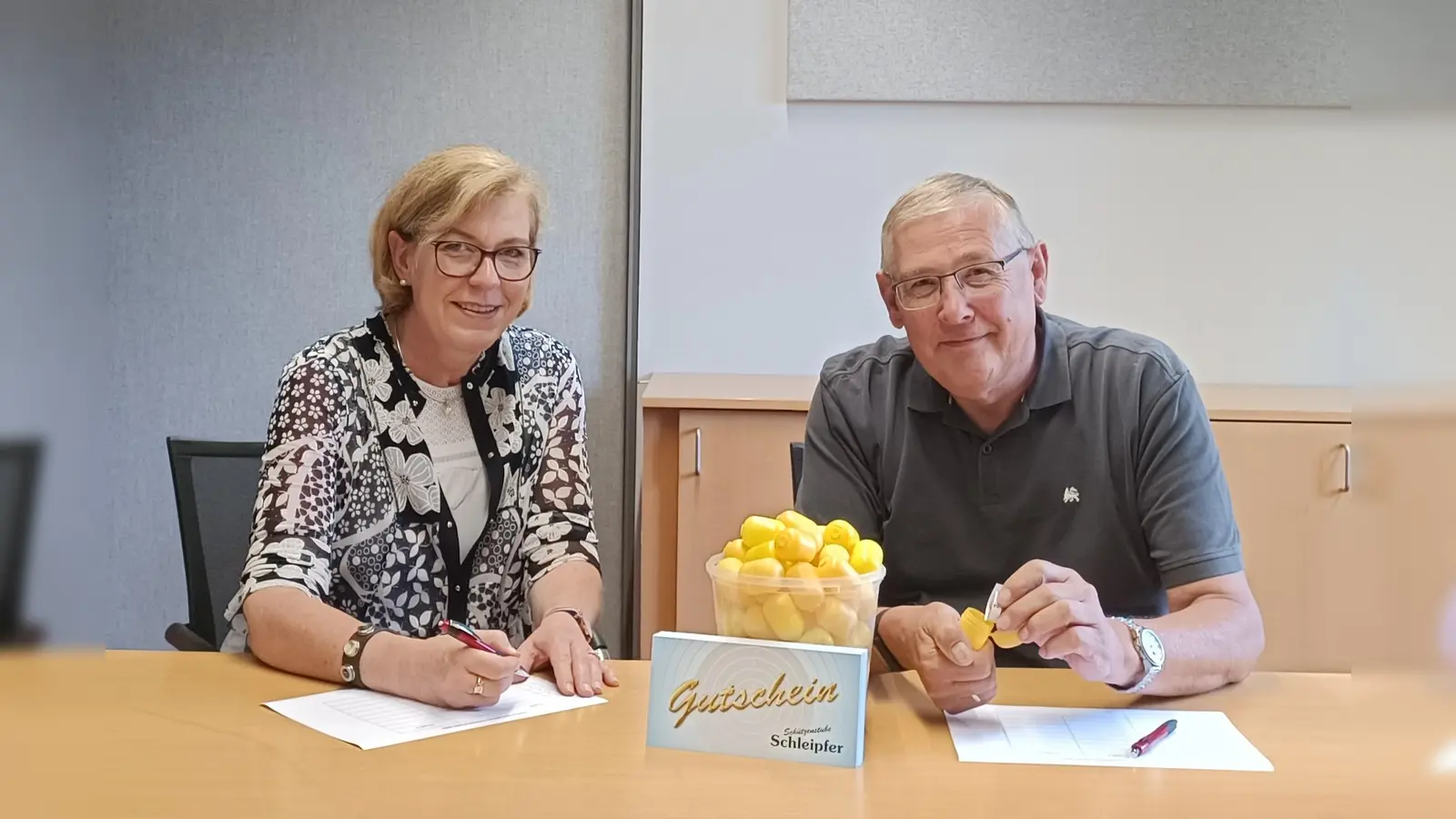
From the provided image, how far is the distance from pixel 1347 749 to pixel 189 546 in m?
1.75

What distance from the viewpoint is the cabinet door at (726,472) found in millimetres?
2545

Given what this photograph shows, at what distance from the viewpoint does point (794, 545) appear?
1056mm

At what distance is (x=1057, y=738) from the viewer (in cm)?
110

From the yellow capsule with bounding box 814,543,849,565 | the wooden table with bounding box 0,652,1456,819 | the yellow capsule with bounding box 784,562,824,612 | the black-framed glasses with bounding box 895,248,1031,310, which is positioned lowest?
the wooden table with bounding box 0,652,1456,819

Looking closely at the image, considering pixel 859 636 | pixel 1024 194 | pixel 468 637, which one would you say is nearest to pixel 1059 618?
pixel 859 636

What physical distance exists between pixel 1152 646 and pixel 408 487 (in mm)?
1002

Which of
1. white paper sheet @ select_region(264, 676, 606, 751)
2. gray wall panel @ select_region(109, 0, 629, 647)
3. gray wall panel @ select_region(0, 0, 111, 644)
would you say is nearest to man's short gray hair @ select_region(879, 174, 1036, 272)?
white paper sheet @ select_region(264, 676, 606, 751)

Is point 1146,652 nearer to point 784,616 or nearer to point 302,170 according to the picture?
point 784,616

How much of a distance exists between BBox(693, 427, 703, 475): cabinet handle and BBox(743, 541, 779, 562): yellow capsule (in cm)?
147

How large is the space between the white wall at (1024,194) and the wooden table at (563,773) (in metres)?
1.85

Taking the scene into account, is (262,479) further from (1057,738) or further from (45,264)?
(1057,738)

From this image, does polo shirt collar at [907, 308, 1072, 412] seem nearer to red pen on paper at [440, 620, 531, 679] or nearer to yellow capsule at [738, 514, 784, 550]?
yellow capsule at [738, 514, 784, 550]

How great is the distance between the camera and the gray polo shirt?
59.1 inches

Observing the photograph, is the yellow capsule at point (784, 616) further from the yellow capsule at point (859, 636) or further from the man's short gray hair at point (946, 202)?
the man's short gray hair at point (946, 202)
